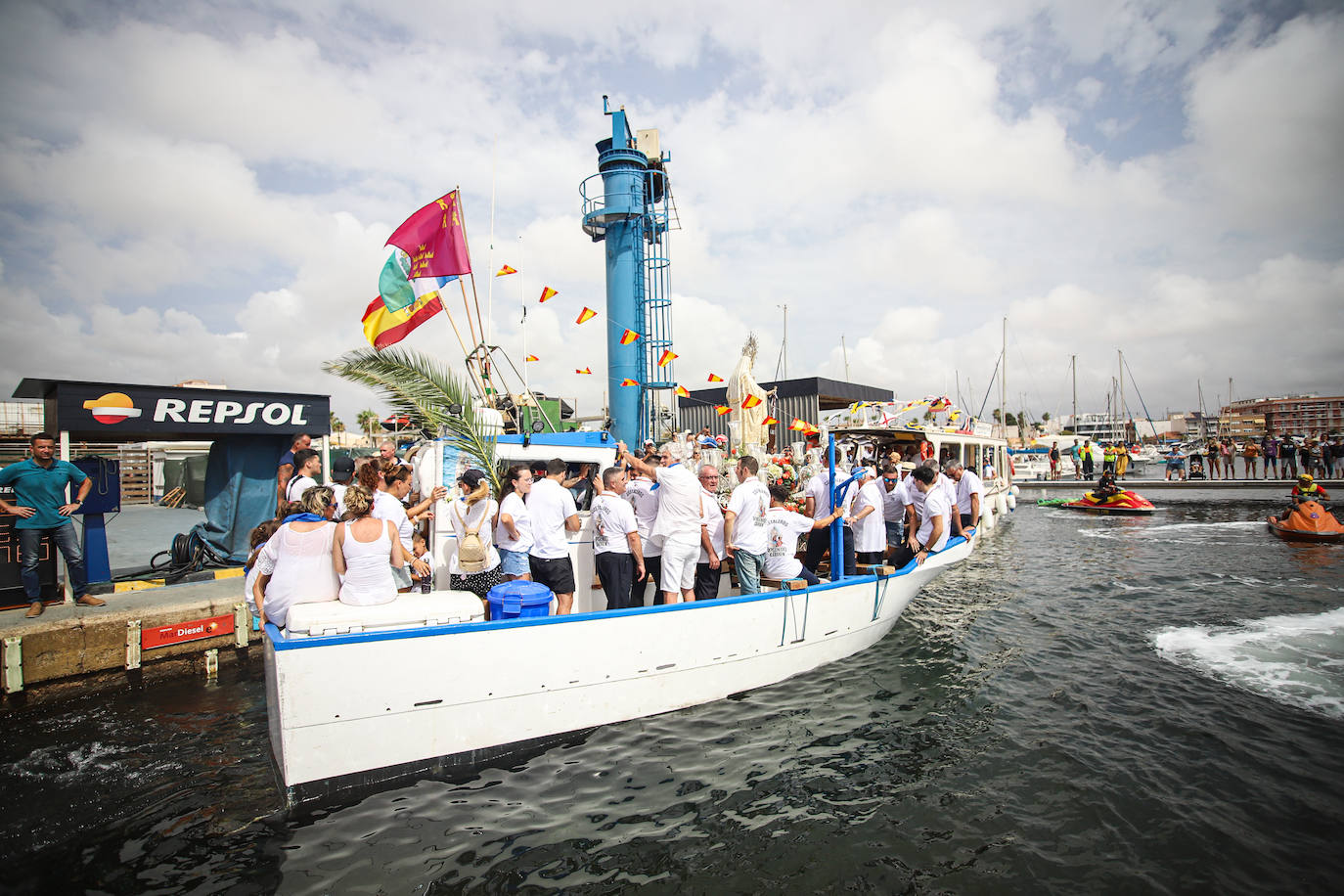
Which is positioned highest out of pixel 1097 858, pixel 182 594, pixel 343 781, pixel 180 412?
pixel 180 412

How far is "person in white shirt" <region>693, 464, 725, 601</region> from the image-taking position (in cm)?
661

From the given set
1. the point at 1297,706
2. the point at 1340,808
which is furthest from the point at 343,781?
the point at 1297,706

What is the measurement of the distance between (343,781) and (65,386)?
24.3 ft

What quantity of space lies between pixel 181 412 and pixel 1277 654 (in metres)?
15.1

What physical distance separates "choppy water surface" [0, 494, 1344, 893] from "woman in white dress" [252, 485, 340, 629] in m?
1.51

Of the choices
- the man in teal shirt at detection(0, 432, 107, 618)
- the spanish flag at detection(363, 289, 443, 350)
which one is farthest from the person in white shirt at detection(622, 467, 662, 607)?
the man in teal shirt at detection(0, 432, 107, 618)

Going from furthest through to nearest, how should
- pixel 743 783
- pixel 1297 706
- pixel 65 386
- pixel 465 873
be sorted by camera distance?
pixel 65 386 < pixel 1297 706 < pixel 743 783 < pixel 465 873

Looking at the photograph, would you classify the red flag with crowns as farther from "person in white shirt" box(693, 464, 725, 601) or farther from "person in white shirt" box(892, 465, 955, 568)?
"person in white shirt" box(892, 465, 955, 568)

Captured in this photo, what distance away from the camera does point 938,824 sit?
463 cm

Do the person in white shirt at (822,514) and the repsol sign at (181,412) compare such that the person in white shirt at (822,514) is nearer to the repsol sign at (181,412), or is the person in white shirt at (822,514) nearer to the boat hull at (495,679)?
the boat hull at (495,679)

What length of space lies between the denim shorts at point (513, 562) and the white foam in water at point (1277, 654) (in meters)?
7.81

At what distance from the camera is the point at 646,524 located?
22.8 feet

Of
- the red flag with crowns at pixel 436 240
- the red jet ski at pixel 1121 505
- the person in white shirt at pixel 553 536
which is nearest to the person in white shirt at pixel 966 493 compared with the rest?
the person in white shirt at pixel 553 536

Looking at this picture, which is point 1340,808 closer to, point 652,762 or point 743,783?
point 743,783
